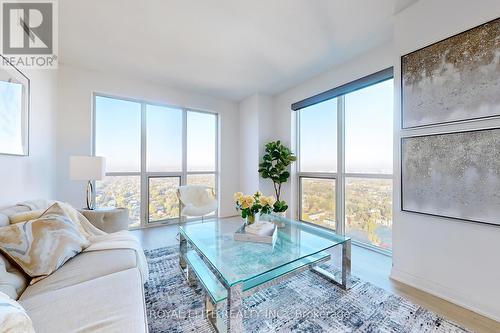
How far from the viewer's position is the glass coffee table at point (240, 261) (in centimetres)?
126

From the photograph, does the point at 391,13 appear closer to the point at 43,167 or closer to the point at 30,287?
the point at 30,287

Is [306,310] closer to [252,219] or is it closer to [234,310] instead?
[234,310]

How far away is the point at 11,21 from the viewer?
1930 mm

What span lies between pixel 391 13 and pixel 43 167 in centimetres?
Result: 426

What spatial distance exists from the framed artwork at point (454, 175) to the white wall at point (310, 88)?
1.22 metres

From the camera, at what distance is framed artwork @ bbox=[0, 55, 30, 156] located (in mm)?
1757

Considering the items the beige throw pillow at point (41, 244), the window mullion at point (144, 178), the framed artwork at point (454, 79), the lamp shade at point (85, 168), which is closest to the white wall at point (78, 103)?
the window mullion at point (144, 178)

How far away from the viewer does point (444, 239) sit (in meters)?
1.78

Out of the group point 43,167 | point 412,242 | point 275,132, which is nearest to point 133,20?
point 43,167

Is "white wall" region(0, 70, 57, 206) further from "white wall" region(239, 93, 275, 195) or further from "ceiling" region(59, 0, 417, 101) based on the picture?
"white wall" region(239, 93, 275, 195)

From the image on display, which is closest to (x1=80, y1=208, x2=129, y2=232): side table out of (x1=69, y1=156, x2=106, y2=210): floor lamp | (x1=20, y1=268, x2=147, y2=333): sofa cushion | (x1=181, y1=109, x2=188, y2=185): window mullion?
(x1=69, y1=156, x2=106, y2=210): floor lamp

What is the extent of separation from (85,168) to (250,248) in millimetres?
2151

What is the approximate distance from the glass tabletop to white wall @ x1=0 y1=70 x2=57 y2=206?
61.7 inches
